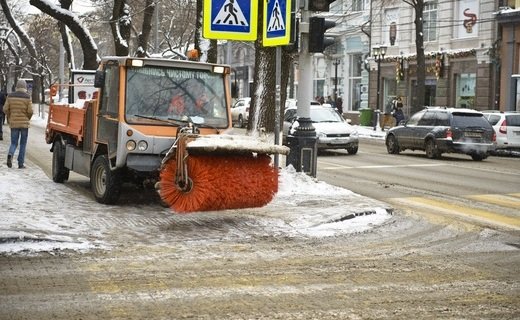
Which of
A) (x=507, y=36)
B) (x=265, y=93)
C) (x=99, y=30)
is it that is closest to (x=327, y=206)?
(x=265, y=93)

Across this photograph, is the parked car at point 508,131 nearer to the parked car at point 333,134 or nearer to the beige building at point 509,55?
the parked car at point 333,134

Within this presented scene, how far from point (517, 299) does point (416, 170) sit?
13273mm

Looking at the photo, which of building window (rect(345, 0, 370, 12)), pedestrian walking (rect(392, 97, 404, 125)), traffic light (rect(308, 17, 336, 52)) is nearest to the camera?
traffic light (rect(308, 17, 336, 52))

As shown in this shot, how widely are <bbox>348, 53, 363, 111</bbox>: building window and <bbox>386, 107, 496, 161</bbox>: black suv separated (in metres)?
25.5

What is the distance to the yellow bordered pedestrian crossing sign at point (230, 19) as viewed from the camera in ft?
43.0

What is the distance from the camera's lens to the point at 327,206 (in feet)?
38.5

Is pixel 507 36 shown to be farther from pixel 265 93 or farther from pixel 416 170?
pixel 265 93

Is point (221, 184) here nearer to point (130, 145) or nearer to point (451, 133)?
point (130, 145)

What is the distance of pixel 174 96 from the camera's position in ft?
38.3

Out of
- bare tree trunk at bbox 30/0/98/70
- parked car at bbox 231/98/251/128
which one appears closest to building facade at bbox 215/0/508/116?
bare tree trunk at bbox 30/0/98/70

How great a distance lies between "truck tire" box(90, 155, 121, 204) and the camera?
1160 cm

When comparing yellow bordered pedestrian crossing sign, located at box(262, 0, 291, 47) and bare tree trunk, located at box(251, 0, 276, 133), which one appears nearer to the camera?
yellow bordered pedestrian crossing sign, located at box(262, 0, 291, 47)

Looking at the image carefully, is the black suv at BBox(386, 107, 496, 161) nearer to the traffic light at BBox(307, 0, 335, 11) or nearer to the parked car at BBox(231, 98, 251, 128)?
the traffic light at BBox(307, 0, 335, 11)

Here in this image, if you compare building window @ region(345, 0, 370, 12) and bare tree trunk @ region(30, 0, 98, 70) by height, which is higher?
building window @ region(345, 0, 370, 12)
